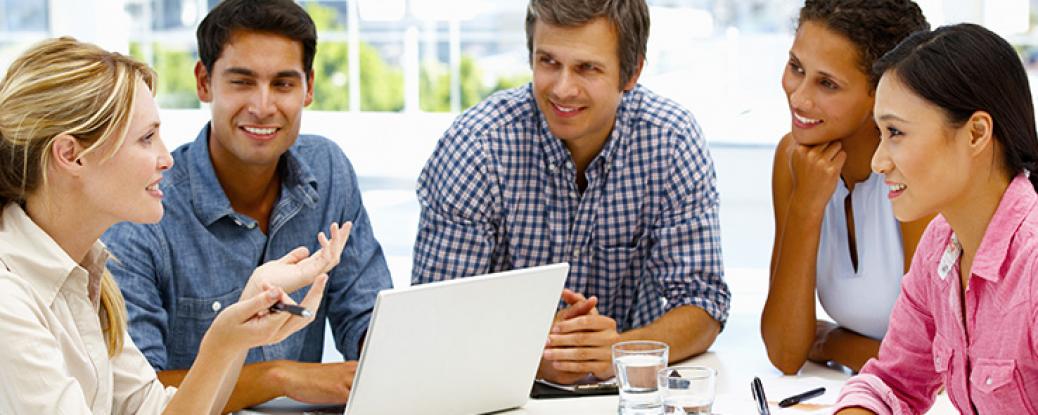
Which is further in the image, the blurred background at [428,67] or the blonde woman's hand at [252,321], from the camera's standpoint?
the blurred background at [428,67]

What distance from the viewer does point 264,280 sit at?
173cm

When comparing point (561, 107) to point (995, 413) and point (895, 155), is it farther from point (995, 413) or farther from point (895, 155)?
point (995, 413)

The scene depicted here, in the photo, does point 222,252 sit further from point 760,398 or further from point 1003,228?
point 1003,228

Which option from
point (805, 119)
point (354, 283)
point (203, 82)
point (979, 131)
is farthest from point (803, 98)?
point (203, 82)

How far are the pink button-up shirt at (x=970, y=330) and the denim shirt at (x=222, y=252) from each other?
0.99 m

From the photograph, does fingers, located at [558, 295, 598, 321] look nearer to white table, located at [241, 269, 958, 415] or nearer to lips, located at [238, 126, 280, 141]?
white table, located at [241, 269, 958, 415]

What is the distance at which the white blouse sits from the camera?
1.46 m

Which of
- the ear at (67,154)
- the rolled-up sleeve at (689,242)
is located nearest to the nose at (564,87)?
the rolled-up sleeve at (689,242)

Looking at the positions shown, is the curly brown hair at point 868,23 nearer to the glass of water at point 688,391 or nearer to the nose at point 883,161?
the nose at point 883,161

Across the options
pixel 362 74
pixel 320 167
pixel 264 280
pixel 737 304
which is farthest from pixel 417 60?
pixel 264 280

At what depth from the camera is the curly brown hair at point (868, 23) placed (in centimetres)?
225

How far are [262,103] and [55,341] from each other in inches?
33.4

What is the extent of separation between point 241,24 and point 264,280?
2.38 ft

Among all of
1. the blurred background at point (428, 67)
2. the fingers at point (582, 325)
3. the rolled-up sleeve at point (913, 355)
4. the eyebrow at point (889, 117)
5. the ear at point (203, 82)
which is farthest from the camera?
the blurred background at point (428, 67)
